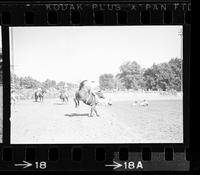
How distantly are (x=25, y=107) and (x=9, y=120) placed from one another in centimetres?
17

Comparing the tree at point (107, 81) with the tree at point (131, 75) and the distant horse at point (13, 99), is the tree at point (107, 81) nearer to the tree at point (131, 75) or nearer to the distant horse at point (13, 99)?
the tree at point (131, 75)

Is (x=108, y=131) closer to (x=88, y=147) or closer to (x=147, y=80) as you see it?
(x=88, y=147)

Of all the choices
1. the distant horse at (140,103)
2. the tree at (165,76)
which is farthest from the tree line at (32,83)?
the tree at (165,76)

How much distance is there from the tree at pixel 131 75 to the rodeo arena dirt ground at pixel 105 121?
3.4 inches

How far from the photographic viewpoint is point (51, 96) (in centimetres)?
348

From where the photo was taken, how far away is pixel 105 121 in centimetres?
345

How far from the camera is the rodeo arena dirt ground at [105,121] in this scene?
3455mm

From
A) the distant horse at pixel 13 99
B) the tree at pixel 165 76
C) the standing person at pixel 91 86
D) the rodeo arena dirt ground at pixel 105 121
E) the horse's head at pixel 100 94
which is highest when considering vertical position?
the tree at pixel 165 76

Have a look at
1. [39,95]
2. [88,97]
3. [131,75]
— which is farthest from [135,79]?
[39,95]

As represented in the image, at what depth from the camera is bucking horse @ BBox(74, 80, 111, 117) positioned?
346 cm

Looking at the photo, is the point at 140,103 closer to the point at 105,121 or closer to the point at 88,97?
the point at 105,121

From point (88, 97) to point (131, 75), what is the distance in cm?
41

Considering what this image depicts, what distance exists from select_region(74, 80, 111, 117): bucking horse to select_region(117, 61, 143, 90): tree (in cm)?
23

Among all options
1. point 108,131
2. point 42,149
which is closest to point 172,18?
point 108,131
